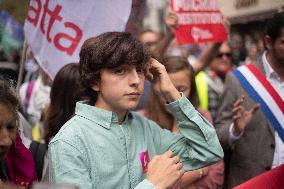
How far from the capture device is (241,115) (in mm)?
3334

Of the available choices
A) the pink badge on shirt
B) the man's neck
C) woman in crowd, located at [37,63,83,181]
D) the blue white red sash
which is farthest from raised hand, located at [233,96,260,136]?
the pink badge on shirt

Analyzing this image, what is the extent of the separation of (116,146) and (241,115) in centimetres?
138

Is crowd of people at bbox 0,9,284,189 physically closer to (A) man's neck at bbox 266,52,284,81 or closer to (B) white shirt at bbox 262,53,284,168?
(B) white shirt at bbox 262,53,284,168

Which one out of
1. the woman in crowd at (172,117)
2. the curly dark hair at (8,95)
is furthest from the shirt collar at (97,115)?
the woman in crowd at (172,117)

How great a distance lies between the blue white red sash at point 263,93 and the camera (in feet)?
11.2

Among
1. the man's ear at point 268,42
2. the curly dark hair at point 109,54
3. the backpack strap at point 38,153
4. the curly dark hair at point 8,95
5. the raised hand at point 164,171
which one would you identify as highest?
the curly dark hair at point 109,54

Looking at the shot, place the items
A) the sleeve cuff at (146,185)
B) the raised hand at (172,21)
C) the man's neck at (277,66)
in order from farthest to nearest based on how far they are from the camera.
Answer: the raised hand at (172,21)
the man's neck at (277,66)
the sleeve cuff at (146,185)

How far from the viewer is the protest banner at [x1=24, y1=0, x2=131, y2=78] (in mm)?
3322

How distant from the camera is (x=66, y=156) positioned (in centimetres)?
204

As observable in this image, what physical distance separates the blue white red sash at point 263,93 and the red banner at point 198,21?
67cm

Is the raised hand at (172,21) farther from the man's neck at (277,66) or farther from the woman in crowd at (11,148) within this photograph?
the woman in crowd at (11,148)

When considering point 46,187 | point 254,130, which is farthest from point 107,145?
point 254,130

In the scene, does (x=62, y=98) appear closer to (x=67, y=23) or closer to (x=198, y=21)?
(x=67, y=23)

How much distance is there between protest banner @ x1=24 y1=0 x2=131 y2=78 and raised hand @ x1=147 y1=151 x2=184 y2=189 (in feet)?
4.77
